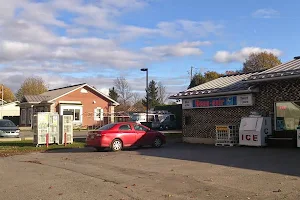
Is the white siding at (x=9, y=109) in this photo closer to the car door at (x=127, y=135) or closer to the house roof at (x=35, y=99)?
the house roof at (x=35, y=99)

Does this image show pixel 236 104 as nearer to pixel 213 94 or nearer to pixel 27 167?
pixel 213 94

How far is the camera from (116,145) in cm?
1930

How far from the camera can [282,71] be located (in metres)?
18.4

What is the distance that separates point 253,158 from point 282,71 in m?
6.13

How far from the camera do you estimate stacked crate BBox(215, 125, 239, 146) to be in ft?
66.7

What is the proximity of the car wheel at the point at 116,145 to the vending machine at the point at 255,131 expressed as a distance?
6.23m

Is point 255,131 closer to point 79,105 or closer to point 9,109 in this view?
point 79,105

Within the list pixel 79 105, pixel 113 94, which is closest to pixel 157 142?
pixel 79 105

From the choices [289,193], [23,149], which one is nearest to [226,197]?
[289,193]

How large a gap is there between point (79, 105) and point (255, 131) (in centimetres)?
3388

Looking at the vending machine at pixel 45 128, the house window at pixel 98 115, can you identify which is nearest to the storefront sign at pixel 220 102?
the vending machine at pixel 45 128

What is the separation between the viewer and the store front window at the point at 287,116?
60.8 feet

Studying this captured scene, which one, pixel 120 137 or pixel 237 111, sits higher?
pixel 237 111

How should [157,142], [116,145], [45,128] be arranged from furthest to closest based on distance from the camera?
[45,128] < [157,142] < [116,145]
